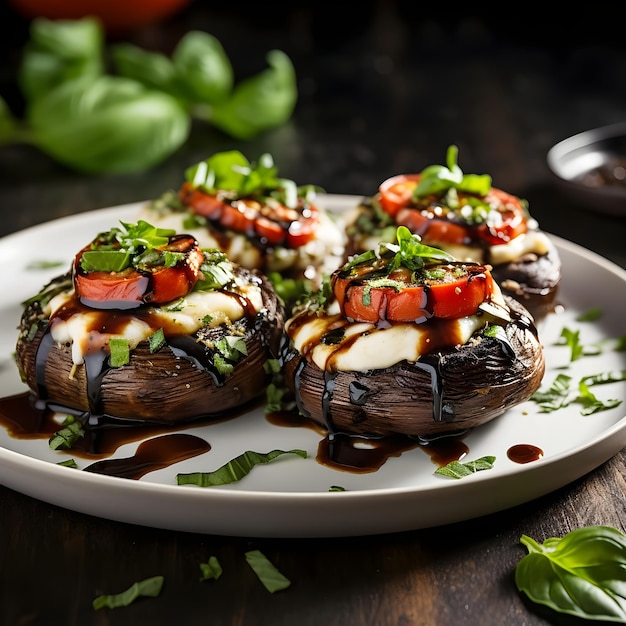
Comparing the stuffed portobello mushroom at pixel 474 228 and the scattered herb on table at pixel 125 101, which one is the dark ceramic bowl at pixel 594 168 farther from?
the scattered herb on table at pixel 125 101

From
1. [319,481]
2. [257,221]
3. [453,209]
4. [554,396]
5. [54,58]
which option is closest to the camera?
[319,481]

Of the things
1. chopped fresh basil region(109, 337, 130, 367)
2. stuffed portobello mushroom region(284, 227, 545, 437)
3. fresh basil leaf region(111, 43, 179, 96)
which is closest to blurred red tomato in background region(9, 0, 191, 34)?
fresh basil leaf region(111, 43, 179, 96)

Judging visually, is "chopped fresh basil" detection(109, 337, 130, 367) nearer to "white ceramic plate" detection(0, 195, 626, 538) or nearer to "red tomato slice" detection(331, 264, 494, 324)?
"white ceramic plate" detection(0, 195, 626, 538)

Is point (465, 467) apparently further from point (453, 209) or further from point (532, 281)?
point (453, 209)

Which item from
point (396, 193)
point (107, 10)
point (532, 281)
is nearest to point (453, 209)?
point (396, 193)

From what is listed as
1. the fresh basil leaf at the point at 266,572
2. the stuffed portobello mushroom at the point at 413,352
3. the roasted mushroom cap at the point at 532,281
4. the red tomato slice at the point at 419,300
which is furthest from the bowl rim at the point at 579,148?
the fresh basil leaf at the point at 266,572
